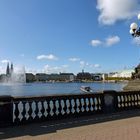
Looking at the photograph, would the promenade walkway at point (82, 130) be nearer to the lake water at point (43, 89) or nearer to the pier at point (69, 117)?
the pier at point (69, 117)

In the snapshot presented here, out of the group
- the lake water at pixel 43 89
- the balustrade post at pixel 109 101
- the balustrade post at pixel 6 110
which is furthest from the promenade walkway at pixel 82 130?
the lake water at pixel 43 89

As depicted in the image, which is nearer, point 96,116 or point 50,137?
point 50,137

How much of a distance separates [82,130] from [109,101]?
177 inches

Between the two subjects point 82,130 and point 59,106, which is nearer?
point 82,130

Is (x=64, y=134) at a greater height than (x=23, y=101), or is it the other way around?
(x=23, y=101)

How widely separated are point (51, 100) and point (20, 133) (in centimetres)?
269

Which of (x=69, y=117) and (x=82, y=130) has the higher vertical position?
(x=69, y=117)

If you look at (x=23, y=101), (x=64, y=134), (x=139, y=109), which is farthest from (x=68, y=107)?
(x=139, y=109)

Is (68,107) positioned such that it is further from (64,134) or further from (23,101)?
(64,134)

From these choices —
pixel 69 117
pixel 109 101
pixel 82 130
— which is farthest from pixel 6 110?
pixel 109 101

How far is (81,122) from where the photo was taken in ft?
39.9

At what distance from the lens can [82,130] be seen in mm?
10609

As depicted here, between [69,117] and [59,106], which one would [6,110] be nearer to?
[59,106]

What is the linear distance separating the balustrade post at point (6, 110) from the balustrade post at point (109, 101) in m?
4.85
